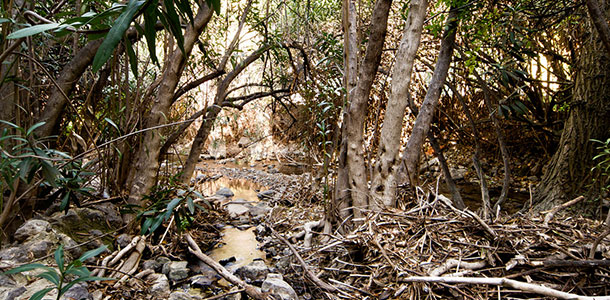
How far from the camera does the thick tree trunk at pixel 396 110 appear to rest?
1.99 metres

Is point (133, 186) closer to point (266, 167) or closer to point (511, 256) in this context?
point (511, 256)

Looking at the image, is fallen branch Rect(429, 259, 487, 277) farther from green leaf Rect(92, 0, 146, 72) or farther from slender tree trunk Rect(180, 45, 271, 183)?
slender tree trunk Rect(180, 45, 271, 183)

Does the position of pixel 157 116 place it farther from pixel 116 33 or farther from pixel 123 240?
pixel 116 33

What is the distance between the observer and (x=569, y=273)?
4.08 ft

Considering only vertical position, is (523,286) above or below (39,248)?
above

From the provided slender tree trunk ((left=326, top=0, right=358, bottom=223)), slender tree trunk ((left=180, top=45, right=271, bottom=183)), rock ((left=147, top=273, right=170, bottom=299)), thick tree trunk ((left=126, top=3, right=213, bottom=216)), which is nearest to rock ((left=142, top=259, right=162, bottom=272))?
rock ((left=147, top=273, right=170, bottom=299))

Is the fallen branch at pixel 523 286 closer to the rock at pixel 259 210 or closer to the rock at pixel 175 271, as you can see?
the rock at pixel 175 271

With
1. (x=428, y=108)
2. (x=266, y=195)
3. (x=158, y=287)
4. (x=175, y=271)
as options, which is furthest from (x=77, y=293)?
(x=266, y=195)

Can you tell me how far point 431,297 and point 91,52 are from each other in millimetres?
2262

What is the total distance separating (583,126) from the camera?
8.63 ft

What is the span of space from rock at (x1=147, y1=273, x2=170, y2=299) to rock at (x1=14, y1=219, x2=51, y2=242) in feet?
1.91

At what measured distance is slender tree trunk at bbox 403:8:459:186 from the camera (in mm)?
2168

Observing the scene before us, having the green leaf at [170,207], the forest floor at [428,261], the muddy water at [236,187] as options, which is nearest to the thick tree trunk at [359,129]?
the forest floor at [428,261]

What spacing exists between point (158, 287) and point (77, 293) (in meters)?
0.40
